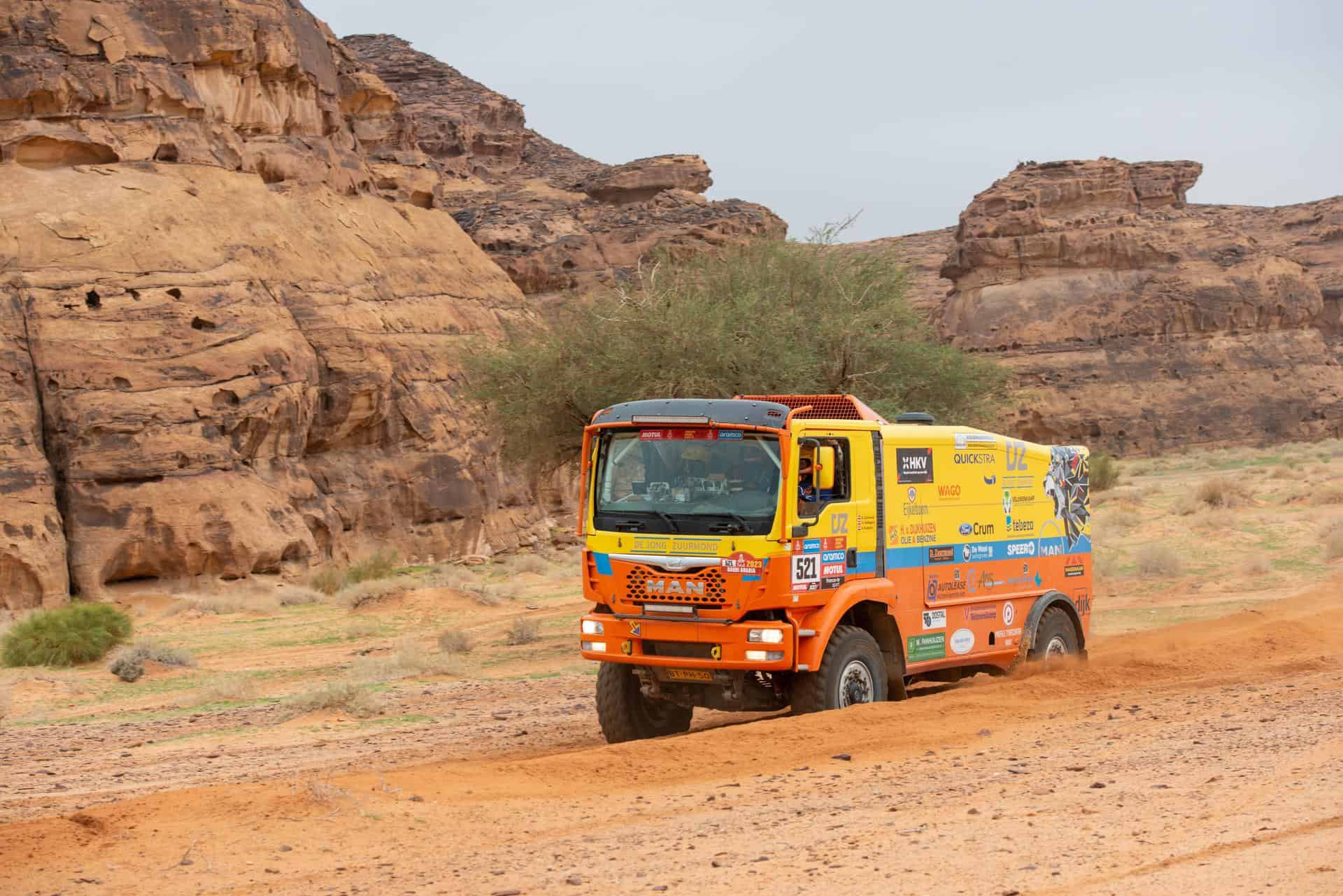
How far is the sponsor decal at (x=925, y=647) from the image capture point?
41.0 feet

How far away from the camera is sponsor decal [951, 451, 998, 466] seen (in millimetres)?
13055

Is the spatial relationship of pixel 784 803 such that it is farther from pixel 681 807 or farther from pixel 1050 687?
pixel 1050 687

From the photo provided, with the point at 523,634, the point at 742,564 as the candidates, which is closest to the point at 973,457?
the point at 742,564

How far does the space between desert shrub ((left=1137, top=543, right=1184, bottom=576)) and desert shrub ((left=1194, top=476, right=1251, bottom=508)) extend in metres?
9.29

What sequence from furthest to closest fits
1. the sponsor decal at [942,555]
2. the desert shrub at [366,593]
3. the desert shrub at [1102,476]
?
the desert shrub at [1102,476] → the desert shrub at [366,593] → the sponsor decal at [942,555]

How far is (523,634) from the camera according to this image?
22109 millimetres

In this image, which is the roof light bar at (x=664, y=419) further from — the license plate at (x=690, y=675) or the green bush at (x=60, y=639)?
the green bush at (x=60, y=639)

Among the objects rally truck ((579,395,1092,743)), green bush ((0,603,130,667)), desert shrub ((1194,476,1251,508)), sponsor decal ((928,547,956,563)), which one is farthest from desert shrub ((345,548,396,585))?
desert shrub ((1194,476,1251,508))

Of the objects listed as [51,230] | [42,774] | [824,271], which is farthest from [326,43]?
[42,774]

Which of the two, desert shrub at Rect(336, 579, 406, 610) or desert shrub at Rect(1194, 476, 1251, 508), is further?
desert shrub at Rect(1194, 476, 1251, 508)

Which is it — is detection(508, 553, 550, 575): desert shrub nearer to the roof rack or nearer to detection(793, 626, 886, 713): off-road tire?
the roof rack

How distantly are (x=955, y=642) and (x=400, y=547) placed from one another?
928 inches

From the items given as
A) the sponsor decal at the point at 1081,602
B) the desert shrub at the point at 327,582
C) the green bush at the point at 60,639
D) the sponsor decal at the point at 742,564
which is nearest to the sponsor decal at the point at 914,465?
the sponsor decal at the point at 742,564

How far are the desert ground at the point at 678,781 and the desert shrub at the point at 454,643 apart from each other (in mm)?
77
